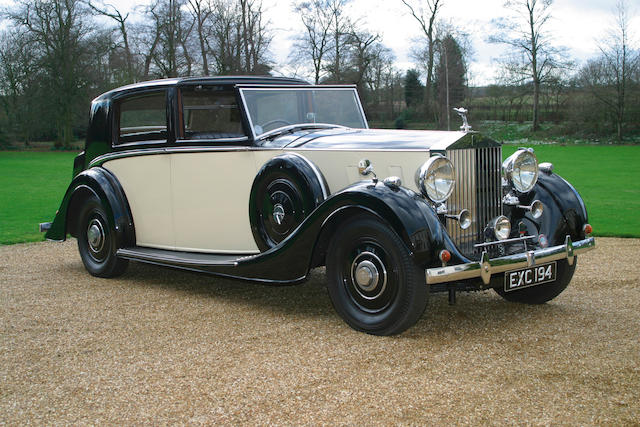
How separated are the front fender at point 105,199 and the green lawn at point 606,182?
6519mm

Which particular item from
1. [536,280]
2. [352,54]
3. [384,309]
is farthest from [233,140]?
[352,54]

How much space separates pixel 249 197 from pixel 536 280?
248 centimetres

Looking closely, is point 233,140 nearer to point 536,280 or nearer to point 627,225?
point 536,280

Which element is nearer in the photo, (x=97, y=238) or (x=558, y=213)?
(x=558, y=213)

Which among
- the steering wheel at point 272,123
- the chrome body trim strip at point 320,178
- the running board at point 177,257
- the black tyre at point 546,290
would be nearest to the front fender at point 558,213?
the black tyre at point 546,290

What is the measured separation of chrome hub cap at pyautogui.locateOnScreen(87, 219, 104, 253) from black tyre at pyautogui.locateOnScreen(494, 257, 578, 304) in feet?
13.8

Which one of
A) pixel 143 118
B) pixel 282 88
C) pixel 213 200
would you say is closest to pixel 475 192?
pixel 282 88

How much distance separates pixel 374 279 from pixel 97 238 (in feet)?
12.1

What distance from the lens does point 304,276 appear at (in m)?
4.84

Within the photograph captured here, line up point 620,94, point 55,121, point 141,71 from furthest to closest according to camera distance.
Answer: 1. point 55,121
2. point 141,71
3. point 620,94

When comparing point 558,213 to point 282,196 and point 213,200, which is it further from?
point 213,200

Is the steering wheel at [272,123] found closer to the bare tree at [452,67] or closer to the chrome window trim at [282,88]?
the chrome window trim at [282,88]

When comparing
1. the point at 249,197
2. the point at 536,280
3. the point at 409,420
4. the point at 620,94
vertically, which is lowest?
the point at 409,420

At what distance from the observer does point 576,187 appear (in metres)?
14.4
